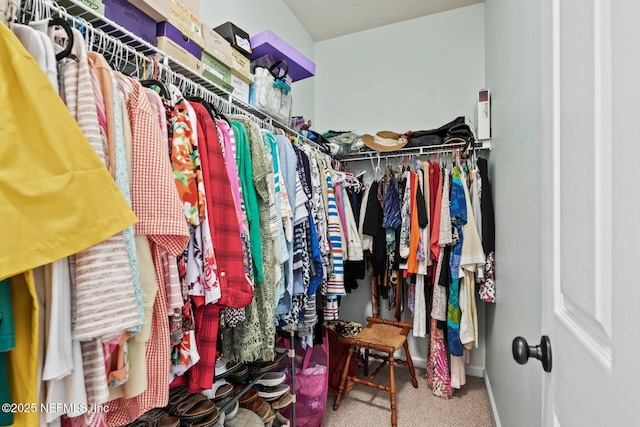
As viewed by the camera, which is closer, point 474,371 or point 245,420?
point 245,420

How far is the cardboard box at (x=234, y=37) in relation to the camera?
1.44 m

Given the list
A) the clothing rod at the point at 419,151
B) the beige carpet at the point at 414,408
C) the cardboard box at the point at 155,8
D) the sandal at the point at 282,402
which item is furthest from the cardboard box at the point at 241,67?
the beige carpet at the point at 414,408

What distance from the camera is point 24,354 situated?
19.3 inches

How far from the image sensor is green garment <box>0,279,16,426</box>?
44cm

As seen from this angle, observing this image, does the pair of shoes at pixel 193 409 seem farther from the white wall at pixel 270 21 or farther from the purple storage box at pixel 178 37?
the white wall at pixel 270 21

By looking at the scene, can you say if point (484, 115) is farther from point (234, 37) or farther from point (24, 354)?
point (24, 354)

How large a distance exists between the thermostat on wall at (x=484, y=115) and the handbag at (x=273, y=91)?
1.32m

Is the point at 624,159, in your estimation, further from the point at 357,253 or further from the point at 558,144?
the point at 357,253

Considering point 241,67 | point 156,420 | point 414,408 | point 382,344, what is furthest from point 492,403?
point 241,67

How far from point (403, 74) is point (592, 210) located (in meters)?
2.75

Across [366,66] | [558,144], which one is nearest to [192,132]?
[558,144]

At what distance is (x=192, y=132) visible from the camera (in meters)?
0.87

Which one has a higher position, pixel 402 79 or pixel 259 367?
pixel 402 79

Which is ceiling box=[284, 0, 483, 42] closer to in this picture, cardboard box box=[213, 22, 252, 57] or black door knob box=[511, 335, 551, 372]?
cardboard box box=[213, 22, 252, 57]
